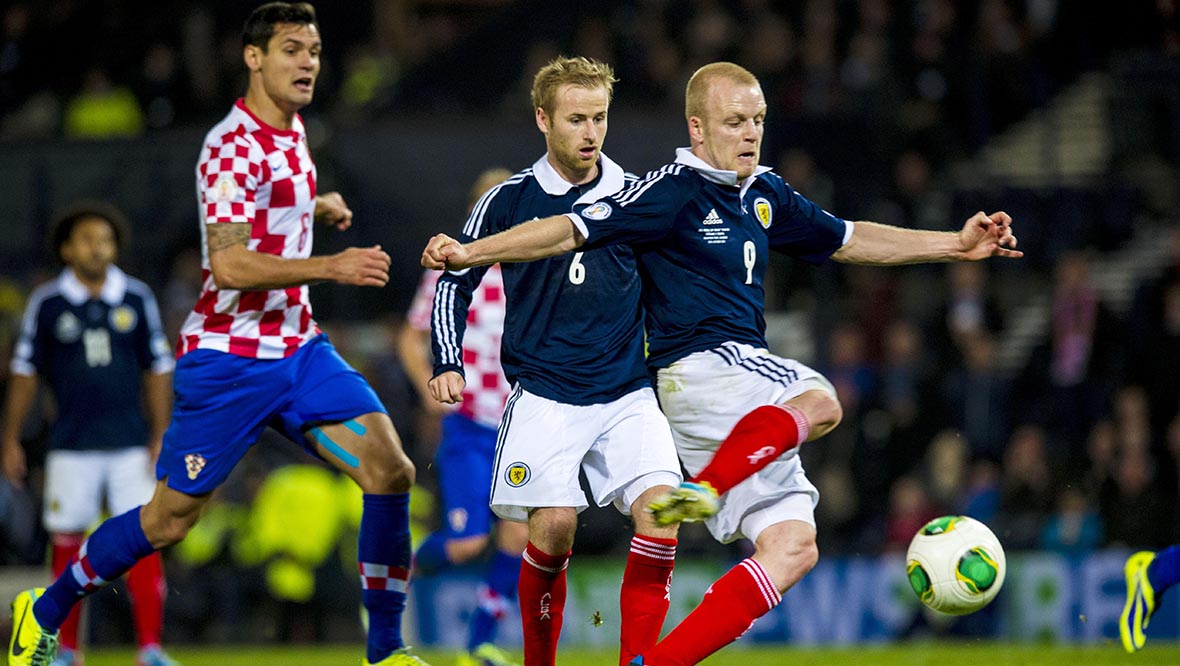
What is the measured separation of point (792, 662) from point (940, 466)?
3246 millimetres

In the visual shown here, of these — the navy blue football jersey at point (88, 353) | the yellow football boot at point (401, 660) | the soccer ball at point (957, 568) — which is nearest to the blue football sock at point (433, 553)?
the navy blue football jersey at point (88, 353)

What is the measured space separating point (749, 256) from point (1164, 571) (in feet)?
7.68

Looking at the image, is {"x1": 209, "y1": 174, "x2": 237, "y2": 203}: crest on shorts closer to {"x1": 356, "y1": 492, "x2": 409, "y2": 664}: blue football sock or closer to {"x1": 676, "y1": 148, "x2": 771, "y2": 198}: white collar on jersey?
{"x1": 356, "y1": 492, "x2": 409, "y2": 664}: blue football sock

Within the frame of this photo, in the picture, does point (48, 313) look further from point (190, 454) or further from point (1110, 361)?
point (1110, 361)

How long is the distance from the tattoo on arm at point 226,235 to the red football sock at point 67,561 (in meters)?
2.68

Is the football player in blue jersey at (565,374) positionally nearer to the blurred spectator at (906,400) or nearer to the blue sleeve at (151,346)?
the blue sleeve at (151,346)

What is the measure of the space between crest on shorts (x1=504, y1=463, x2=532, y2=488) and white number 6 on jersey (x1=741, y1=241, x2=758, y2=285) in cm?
109

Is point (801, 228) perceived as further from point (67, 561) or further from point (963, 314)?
point (963, 314)

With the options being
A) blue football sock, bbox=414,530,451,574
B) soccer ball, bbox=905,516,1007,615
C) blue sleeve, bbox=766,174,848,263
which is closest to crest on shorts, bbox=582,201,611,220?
blue sleeve, bbox=766,174,848,263

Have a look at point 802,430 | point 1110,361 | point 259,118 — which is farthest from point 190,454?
point 1110,361

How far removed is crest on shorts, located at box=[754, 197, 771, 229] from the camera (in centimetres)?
591

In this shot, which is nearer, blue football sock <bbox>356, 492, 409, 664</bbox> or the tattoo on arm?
the tattoo on arm

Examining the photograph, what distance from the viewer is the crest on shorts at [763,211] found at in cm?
591

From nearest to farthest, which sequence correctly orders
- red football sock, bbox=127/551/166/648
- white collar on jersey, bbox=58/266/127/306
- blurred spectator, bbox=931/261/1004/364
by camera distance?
red football sock, bbox=127/551/166/648
white collar on jersey, bbox=58/266/127/306
blurred spectator, bbox=931/261/1004/364
